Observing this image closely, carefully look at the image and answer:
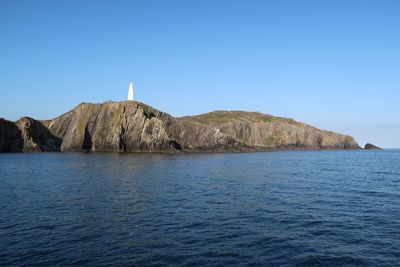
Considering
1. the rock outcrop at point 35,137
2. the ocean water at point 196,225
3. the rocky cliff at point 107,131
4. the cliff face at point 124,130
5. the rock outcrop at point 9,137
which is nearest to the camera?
the ocean water at point 196,225

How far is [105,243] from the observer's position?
2402 cm

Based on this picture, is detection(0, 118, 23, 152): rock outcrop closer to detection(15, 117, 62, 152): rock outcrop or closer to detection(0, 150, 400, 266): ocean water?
detection(15, 117, 62, 152): rock outcrop

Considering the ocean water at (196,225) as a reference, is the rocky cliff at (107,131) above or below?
above

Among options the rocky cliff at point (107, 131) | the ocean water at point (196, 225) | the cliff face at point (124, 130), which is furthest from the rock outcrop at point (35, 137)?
the ocean water at point (196, 225)

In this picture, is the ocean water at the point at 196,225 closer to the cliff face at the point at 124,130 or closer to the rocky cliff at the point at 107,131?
the cliff face at the point at 124,130

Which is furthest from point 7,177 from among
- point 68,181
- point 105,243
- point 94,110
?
point 94,110

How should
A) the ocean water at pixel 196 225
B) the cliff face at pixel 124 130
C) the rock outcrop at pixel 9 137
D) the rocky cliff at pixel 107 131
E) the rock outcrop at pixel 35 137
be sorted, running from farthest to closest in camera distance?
1. the rock outcrop at pixel 35 137
2. the cliff face at pixel 124 130
3. the rocky cliff at pixel 107 131
4. the rock outcrop at pixel 9 137
5. the ocean water at pixel 196 225

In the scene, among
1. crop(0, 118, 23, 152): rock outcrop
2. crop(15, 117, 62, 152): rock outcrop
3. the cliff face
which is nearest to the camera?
crop(0, 118, 23, 152): rock outcrop

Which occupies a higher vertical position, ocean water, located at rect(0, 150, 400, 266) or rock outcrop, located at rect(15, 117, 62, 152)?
rock outcrop, located at rect(15, 117, 62, 152)

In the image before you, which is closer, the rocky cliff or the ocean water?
the ocean water

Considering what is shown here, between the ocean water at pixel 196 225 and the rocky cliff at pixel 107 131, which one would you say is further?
the rocky cliff at pixel 107 131

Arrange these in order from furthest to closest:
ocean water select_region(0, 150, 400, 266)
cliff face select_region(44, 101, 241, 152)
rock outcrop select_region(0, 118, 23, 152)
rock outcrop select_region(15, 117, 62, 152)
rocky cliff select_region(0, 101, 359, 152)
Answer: rock outcrop select_region(15, 117, 62, 152) < cliff face select_region(44, 101, 241, 152) < rocky cliff select_region(0, 101, 359, 152) < rock outcrop select_region(0, 118, 23, 152) < ocean water select_region(0, 150, 400, 266)

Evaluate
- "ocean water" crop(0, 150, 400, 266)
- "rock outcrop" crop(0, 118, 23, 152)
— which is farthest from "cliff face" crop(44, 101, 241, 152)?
"ocean water" crop(0, 150, 400, 266)

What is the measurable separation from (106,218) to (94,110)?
140m
